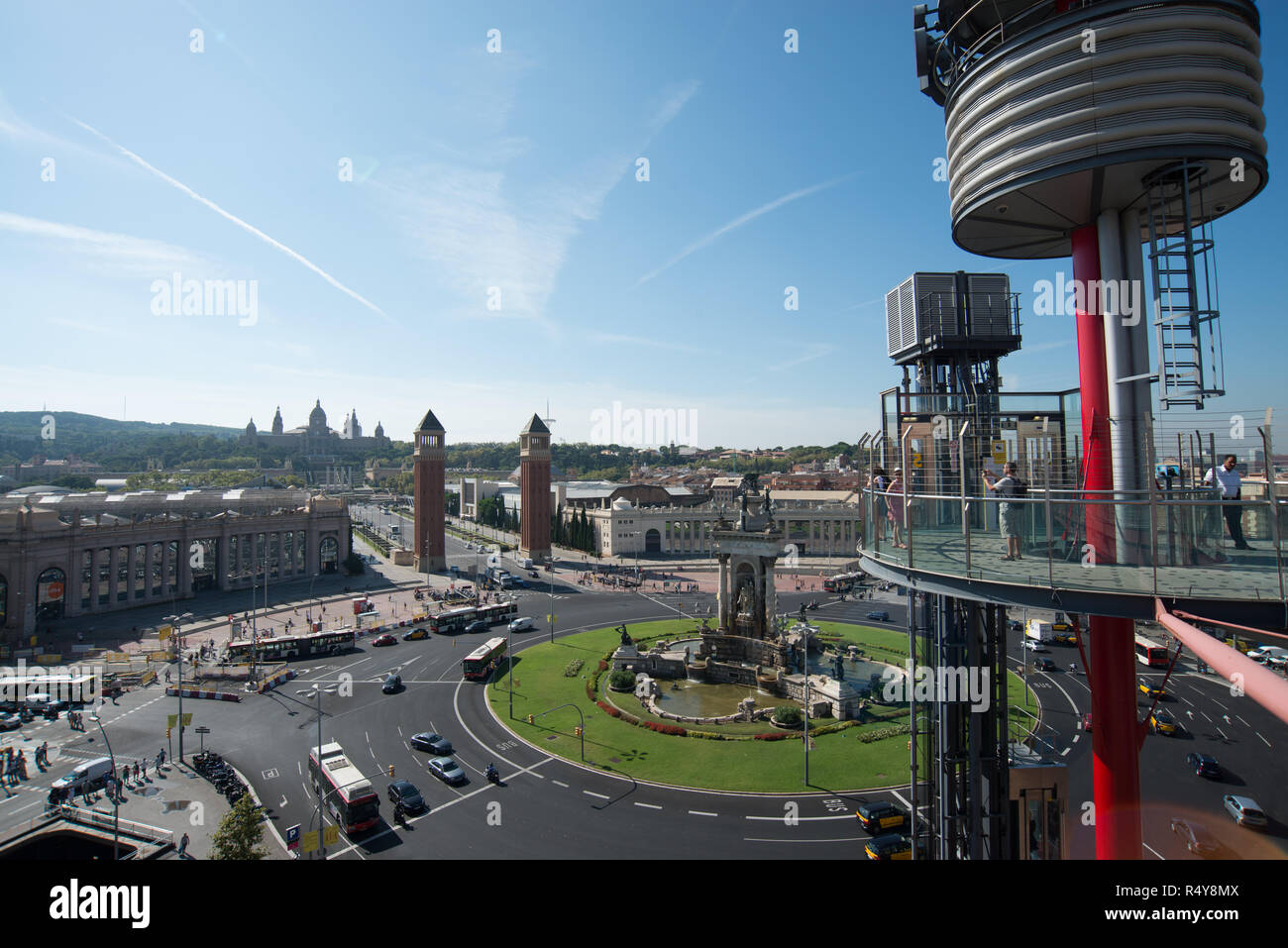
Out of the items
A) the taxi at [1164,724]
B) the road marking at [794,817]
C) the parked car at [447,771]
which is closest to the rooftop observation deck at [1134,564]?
the road marking at [794,817]

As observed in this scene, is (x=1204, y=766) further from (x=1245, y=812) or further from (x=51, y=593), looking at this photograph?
(x=51, y=593)

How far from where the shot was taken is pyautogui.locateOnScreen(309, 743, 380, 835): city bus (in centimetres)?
2264

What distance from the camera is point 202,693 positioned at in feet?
124

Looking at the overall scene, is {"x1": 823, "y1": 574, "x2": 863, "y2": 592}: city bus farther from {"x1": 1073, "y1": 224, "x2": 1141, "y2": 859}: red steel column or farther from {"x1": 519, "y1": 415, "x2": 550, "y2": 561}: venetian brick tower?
{"x1": 1073, "y1": 224, "x2": 1141, "y2": 859}: red steel column

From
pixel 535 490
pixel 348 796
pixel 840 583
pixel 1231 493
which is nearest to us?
pixel 1231 493

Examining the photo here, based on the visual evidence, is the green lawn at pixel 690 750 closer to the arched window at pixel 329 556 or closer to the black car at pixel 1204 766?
the black car at pixel 1204 766

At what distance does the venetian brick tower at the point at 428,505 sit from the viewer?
84438 mm

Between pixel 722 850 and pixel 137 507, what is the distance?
293ft

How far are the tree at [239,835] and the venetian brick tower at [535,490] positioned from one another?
68.3 m

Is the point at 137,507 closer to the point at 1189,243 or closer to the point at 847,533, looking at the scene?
the point at 847,533

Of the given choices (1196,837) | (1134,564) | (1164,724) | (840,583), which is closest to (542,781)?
(1196,837)

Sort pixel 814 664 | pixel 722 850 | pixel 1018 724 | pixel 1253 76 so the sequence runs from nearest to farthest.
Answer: pixel 1253 76 → pixel 722 850 → pixel 1018 724 → pixel 814 664

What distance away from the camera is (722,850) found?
20.9m
